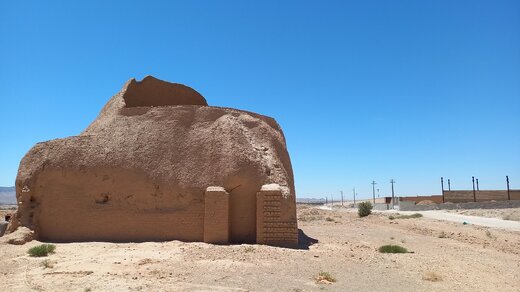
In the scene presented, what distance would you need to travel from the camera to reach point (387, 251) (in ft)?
41.4

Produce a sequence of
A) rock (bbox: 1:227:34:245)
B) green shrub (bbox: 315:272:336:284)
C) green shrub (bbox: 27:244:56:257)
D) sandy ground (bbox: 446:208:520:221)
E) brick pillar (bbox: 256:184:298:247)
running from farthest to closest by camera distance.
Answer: sandy ground (bbox: 446:208:520:221) → rock (bbox: 1:227:34:245) → brick pillar (bbox: 256:184:298:247) → green shrub (bbox: 27:244:56:257) → green shrub (bbox: 315:272:336:284)

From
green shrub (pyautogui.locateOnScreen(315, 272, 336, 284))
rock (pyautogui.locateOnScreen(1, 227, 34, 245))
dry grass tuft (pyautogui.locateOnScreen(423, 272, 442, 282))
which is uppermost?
rock (pyautogui.locateOnScreen(1, 227, 34, 245))

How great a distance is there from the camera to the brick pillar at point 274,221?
1198cm

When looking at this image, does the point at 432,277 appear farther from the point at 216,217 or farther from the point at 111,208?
the point at 111,208

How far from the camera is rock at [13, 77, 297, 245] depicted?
1261cm

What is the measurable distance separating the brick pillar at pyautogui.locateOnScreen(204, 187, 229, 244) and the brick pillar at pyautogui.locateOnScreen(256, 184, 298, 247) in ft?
3.00

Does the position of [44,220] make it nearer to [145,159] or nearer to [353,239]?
[145,159]

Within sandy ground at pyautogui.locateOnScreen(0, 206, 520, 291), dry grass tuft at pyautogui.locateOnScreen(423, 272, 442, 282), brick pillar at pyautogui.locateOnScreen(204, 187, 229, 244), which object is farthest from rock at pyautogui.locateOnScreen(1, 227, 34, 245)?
dry grass tuft at pyautogui.locateOnScreen(423, 272, 442, 282)

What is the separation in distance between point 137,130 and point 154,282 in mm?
6729

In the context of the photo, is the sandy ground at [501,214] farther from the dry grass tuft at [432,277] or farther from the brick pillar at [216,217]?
the brick pillar at [216,217]

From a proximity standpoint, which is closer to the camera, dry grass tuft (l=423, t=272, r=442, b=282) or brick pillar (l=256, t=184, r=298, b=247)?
dry grass tuft (l=423, t=272, r=442, b=282)

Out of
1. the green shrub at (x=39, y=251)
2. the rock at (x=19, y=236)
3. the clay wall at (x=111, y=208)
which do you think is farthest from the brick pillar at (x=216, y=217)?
the rock at (x=19, y=236)

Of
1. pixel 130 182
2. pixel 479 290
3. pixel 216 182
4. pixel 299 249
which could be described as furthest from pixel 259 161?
pixel 479 290

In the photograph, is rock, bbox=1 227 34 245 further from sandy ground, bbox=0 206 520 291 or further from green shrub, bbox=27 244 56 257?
green shrub, bbox=27 244 56 257
